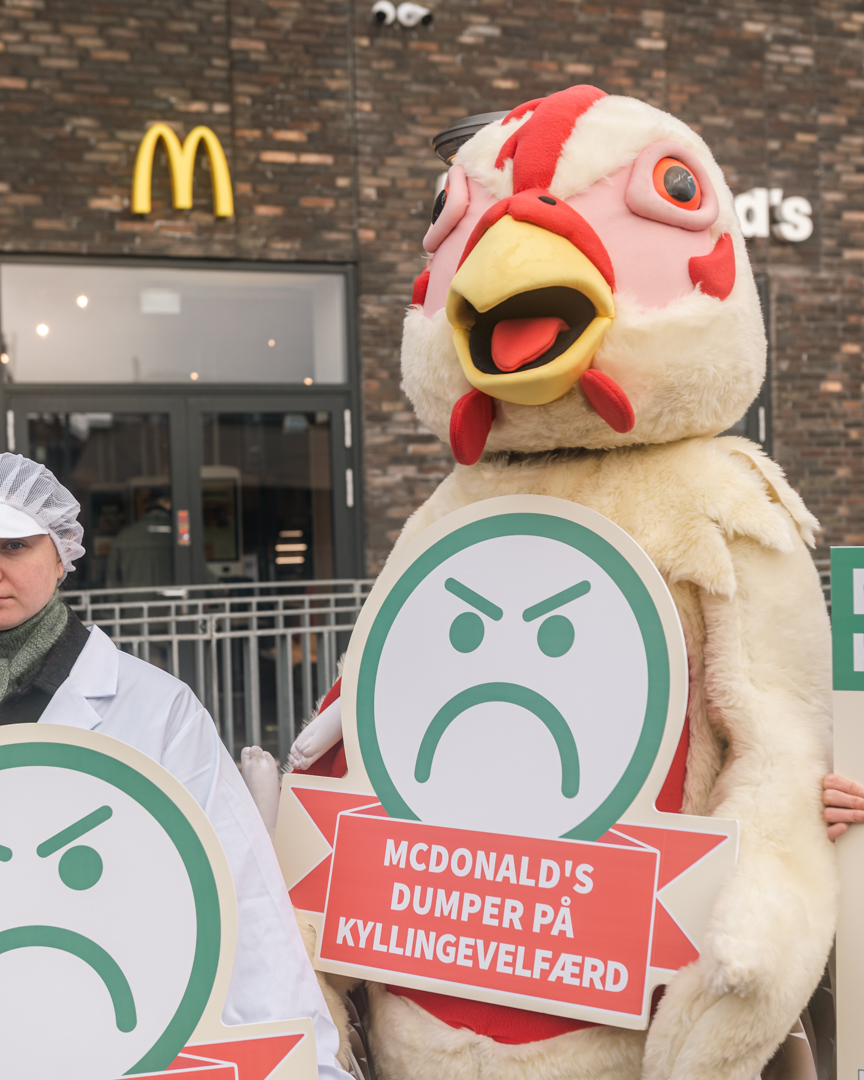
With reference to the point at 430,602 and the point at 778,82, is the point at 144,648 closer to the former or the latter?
the point at 430,602

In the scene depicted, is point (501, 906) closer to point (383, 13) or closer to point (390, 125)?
point (390, 125)

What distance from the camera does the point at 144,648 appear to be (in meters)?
5.26

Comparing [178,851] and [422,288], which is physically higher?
[422,288]

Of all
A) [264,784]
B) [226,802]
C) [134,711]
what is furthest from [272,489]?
[226,802]

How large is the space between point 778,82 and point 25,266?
607cm

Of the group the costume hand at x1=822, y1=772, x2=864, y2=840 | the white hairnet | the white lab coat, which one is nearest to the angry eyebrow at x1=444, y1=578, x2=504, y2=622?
the white lab coat

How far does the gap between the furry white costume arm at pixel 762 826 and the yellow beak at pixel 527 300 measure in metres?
0.45

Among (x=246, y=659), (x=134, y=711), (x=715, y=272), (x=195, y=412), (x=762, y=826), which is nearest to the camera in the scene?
(x=762, y=826)

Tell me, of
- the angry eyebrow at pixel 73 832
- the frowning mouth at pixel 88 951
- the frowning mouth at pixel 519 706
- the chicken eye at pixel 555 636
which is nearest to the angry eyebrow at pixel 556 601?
the chicken eye at pixel 555 636

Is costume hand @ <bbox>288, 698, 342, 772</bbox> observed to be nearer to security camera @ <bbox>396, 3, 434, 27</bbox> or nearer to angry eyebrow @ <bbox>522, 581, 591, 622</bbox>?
angry eyebrow @ <bbox>522, 581, 591, 622</bbox>

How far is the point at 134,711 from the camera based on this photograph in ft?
6.28

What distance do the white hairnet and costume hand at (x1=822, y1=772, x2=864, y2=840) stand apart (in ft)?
5.00

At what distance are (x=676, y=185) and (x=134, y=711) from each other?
4.67 ft

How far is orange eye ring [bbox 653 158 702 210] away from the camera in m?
1.83
